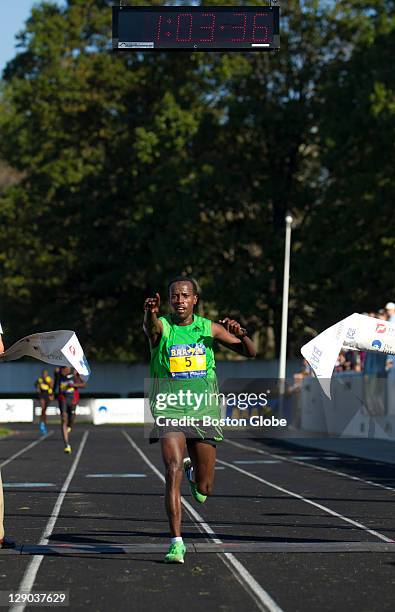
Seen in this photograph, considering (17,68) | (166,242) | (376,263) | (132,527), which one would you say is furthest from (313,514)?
(17,68)

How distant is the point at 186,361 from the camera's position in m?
10.1

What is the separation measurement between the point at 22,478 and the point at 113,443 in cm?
1366

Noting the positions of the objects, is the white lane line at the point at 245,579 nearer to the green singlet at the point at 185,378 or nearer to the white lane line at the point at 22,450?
the green singlet at the point at 185,378

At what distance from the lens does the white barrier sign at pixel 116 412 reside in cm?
5144

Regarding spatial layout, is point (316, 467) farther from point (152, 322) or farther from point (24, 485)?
point (152, 322)

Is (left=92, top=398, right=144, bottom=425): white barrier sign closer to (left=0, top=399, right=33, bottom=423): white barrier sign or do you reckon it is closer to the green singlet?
(left=0, top=399, right=33, bottom=423): white barrier sign

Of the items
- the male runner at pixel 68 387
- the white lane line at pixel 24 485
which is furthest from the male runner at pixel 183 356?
the male runner at pixel 68 387

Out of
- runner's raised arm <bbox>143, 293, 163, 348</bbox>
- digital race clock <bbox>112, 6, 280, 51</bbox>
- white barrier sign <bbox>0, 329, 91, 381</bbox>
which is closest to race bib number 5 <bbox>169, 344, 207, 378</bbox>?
runner's raised arm <bbox>143, 293, 163, 348</bbox>

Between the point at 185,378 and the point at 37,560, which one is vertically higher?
the point at 185,378

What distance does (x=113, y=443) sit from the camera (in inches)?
1318

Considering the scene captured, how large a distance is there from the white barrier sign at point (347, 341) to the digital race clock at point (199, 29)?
17.4ft

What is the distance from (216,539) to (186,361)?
2.06 m

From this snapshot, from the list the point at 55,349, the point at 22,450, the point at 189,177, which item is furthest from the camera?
the point at 189,177

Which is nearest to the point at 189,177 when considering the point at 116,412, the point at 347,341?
the point at 116,412
